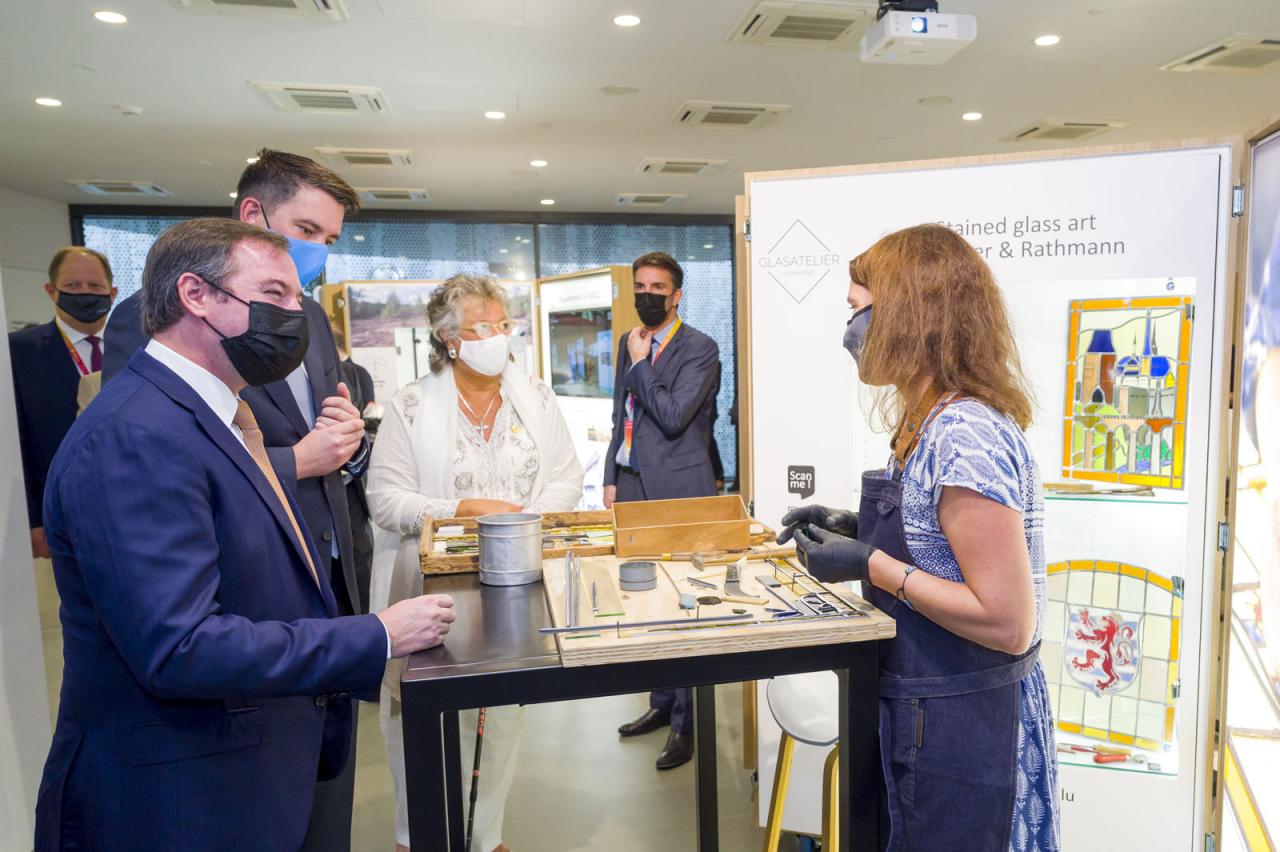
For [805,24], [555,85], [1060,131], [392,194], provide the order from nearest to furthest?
1. [805,24]
2. [555,85]
3. [1060,131]
4. [392,194]

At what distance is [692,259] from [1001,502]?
326 inches

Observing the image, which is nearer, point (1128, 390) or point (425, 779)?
point (425, 779)

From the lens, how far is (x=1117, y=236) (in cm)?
216

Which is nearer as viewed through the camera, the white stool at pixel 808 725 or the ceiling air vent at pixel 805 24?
the white stool at pixel 808 725

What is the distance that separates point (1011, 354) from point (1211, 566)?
126 centimetres

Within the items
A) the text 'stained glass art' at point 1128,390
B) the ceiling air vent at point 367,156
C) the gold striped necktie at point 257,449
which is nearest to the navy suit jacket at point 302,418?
the gold striped necktie at point 257,449

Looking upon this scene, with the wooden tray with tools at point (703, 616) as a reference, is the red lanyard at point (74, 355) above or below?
above

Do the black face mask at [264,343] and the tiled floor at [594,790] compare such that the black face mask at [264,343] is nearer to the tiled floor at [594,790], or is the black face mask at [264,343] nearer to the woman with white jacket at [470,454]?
the woman with white jacket at [470,454]

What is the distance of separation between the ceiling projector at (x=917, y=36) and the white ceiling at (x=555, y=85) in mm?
504

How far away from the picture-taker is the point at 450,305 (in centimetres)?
238

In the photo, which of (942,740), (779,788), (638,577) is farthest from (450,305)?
(942,740)

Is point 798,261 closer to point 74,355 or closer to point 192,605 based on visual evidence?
point 192,605

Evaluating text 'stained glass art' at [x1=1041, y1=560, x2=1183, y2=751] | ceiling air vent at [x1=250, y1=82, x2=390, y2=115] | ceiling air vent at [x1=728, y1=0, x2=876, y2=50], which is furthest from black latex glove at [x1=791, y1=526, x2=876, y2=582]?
ceiling air vent at [x1=250, y1=82, x2=390, y2=115]

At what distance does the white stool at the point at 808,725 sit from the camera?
1.69m
